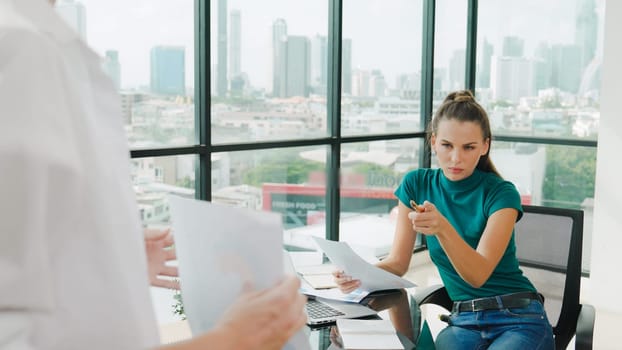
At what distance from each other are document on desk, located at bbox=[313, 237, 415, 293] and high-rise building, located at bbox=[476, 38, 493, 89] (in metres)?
3.74

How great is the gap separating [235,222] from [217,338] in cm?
16

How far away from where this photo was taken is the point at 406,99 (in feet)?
16.4

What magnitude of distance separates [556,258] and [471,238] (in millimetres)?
364

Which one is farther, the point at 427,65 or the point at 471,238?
the point at 427,65

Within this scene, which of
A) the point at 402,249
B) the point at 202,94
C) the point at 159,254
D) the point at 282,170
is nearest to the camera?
the point at 159,254

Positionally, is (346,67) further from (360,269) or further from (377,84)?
(360,269)

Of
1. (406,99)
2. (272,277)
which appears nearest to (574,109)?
(406,99)

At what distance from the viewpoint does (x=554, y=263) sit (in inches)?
89.5

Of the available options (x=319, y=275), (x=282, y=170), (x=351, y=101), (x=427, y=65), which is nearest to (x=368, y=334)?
(x=319, y=275)

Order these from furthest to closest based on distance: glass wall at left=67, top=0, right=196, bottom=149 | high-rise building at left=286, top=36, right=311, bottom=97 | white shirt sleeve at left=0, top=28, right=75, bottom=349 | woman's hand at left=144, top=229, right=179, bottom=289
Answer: high-rise building at left=286, top=36, right=311, bottom=97 → glass wall at left=67, top=0, right=196, bottom=149 → woman's hand at left=144, top=229, right=179, bottom=289 → white shirt sleeve at left=0, top=28, right=75, bottom=349

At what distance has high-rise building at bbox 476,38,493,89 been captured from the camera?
5.32 m

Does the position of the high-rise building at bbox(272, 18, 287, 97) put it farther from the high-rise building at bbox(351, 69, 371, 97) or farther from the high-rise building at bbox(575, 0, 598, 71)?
the high-rise building at bbox(575, 0, 598, 71)

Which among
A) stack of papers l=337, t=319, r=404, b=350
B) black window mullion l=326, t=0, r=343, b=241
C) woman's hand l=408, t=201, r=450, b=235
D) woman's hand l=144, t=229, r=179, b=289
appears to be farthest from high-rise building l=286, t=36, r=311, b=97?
woman's hand l=144, t=229, r=179, b=289

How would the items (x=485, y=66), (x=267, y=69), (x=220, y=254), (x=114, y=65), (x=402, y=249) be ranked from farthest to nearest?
(x=485, y=66), (x=267, y=69), (x=114, y=65), (x=402, y=249), (x=220, y=254)
